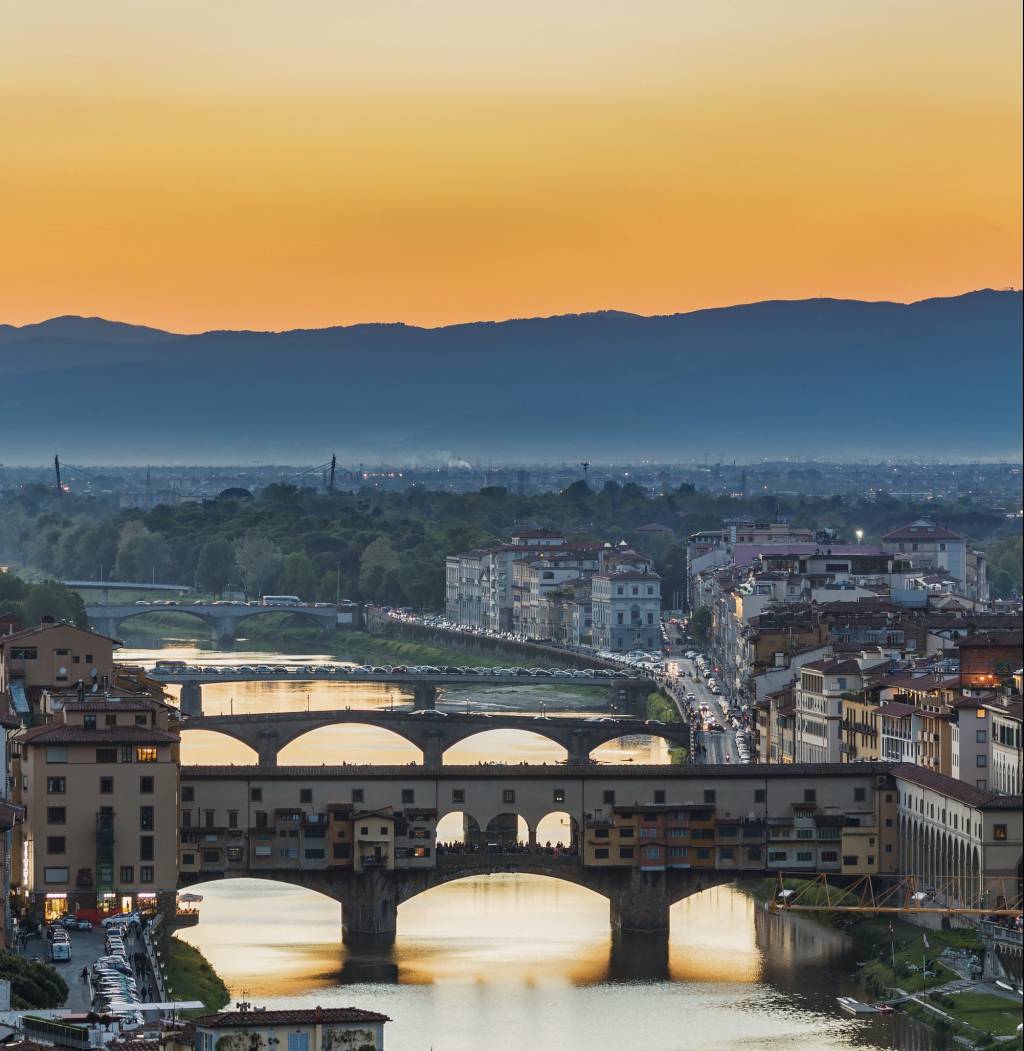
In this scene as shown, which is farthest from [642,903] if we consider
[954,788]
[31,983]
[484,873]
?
[31,983]

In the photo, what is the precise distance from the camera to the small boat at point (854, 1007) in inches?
1003

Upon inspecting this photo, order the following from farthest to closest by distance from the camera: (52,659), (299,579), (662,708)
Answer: (299,579) < (662,708) < (52,659)

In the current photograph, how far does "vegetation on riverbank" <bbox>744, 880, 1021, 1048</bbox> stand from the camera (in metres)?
24.3

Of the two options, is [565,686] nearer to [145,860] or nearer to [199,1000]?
[145,860]

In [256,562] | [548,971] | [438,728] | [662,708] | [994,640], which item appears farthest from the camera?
[256,562]

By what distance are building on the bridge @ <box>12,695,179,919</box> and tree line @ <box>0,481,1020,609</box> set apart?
47.7 m

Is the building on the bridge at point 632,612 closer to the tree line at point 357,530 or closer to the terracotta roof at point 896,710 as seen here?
the tree line at point 357,530

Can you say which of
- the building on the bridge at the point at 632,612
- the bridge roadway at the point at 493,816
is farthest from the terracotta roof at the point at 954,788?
the building on the bridge at the point at 632,612

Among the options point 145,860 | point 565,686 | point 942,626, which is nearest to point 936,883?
point 145,860

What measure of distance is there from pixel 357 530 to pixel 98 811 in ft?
225

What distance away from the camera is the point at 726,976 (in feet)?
89.4

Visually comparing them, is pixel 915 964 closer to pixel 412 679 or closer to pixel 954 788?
pixel 954 788

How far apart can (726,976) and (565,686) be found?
31.9 meters

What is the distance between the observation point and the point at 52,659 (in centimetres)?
3469
